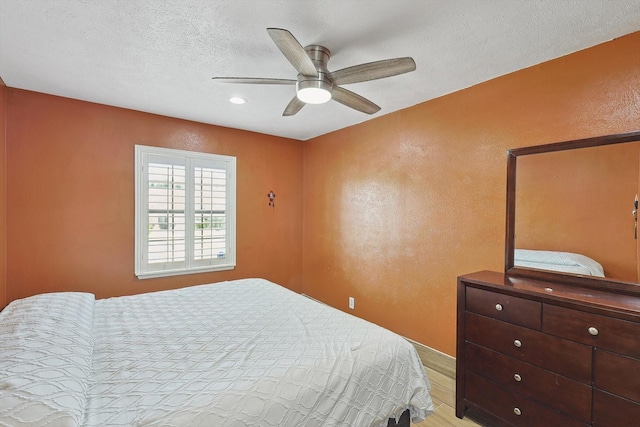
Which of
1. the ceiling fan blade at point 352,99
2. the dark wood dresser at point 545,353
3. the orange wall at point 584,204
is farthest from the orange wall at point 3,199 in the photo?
the orange wall at point 584,204

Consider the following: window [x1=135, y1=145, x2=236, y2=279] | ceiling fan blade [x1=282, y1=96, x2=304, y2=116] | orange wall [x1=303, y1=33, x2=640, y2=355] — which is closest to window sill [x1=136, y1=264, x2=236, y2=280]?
window [x1=135, y1=145, x2=236, y2=279]

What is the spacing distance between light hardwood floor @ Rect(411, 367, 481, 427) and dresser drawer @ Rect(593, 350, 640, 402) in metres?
0.89

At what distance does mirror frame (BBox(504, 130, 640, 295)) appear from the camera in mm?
1731

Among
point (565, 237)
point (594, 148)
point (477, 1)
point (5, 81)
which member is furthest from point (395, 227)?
point (5, 81)

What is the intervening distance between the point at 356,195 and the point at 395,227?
70 centimetres

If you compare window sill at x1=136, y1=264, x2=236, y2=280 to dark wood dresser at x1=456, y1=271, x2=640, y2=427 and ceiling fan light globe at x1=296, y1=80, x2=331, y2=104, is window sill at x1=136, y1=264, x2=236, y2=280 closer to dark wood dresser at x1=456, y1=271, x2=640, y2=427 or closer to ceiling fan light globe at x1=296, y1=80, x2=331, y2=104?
ceiling fan light globe at x1=296, y1=80, x2=331, y2=104

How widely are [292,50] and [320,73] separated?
0.32 metres

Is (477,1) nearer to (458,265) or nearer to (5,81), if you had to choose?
(458,265)

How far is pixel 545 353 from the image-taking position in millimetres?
1681

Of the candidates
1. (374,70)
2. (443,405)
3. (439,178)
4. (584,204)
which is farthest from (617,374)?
(374,70)

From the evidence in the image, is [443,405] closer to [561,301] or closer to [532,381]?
[532,381]

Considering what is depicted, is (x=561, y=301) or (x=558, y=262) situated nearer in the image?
(x=561, y=301)

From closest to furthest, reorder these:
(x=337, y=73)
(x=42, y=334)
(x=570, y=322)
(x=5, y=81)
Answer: (x=42, y=334) < (x=570, y=322) < (x=337, y=73) < (x=5, y=81)

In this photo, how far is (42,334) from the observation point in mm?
→ 1434
